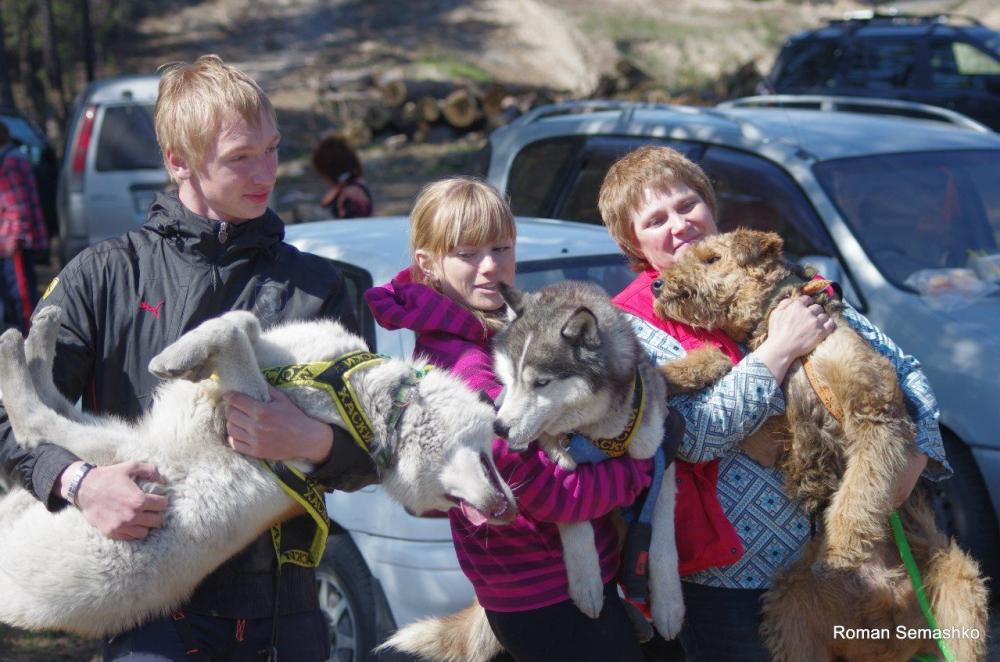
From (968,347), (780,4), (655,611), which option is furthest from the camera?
(780,4)

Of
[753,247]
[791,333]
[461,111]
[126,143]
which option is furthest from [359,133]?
[791,333]

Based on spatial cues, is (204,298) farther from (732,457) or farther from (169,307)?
(732,457)

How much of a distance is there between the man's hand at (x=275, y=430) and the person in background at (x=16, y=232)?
7.69m

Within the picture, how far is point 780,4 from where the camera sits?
2853cm

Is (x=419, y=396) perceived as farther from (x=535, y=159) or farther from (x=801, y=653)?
(x=535, y=159)

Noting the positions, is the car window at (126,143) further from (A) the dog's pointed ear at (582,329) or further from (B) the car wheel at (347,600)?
(A) the dog's pointed ear at (582,329)

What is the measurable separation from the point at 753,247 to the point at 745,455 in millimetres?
660

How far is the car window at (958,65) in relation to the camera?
1344cm

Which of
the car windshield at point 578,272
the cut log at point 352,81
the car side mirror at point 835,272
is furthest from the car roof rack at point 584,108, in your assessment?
the cut log at point 352,81

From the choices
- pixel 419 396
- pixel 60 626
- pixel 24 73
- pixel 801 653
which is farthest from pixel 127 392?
pixel 24 73

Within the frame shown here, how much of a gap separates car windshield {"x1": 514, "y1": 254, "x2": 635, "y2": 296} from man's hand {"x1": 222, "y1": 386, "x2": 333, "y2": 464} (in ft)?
7.15

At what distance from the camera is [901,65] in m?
13.6

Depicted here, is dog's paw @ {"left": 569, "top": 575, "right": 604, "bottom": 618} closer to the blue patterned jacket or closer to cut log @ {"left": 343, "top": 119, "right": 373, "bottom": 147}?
the blue patterned jacket

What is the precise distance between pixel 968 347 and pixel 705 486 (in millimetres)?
2589
